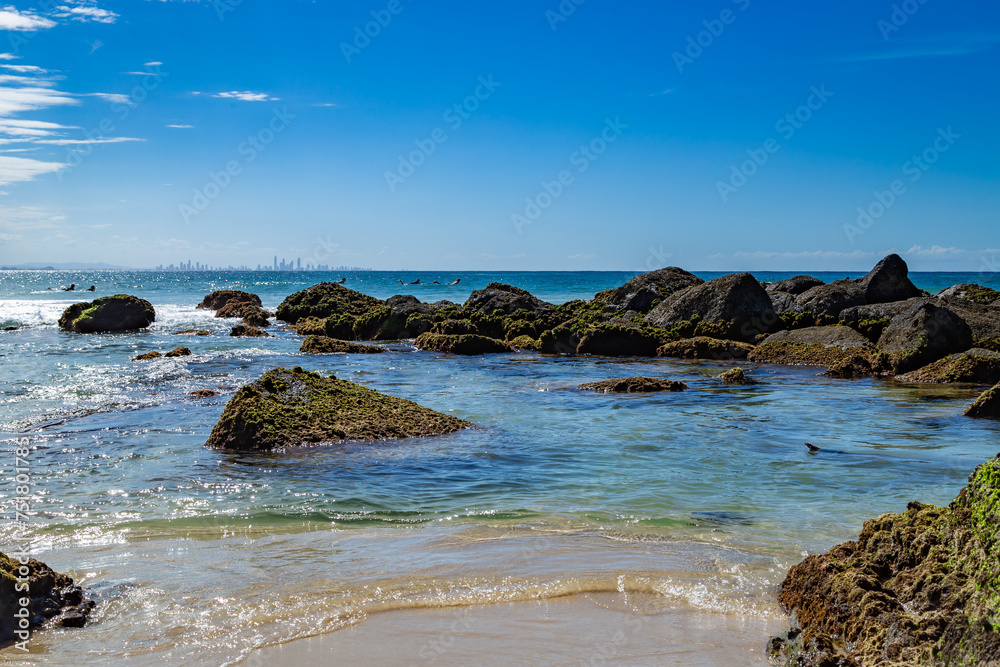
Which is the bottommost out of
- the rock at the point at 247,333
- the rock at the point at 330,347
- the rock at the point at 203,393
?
the rock at the point at 203,393

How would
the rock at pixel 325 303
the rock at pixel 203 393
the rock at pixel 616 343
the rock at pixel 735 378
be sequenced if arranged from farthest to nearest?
the rock at pixel 325 303 < the rock at pixel 616 343 < the rock at pixel 735 378 < the rock at pixel 203 393

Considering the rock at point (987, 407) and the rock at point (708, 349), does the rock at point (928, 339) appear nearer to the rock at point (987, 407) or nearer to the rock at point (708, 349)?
the rock at point (708, 349)

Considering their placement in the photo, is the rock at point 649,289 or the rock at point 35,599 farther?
the rock at point 649,289

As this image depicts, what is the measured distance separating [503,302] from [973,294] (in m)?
17.0

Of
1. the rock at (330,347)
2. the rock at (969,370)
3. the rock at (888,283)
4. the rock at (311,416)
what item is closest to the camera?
the rock at (311,416)

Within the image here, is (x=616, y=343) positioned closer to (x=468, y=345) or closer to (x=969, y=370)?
(x=468, y=345)

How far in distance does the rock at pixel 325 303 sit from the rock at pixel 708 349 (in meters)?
16.4

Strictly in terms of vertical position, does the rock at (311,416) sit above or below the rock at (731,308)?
below

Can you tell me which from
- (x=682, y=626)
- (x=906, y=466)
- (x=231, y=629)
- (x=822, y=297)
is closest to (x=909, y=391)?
(x=906, y=466)

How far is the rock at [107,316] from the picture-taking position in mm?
29750

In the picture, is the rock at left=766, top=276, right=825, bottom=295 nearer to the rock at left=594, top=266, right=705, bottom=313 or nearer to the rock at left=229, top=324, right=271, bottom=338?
the rock at left=594, top=266, right=705, bottom=313

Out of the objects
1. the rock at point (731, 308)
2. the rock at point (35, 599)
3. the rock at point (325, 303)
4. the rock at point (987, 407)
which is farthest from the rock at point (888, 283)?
the rock at point (35, 599)

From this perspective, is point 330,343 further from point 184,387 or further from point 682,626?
point 682,626

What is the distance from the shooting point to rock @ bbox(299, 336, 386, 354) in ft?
75.0
